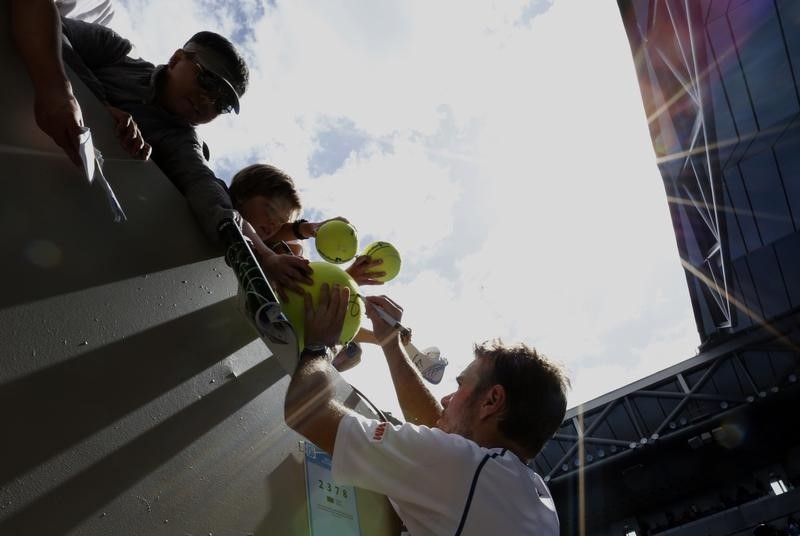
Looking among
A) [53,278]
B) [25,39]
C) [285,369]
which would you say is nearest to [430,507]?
[285,369]

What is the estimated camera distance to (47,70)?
122cm

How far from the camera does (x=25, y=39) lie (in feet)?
4.03

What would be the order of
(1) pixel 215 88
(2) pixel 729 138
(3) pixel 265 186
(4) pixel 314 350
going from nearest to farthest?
(4) pixel 314 350 < (1) pixel 215 88 < (3) pixel 265 186 < (2) pixel 729 138

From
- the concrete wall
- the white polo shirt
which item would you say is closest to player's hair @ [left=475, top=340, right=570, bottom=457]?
the white polo shirt

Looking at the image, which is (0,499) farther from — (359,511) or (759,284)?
(759,284)

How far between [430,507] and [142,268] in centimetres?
107

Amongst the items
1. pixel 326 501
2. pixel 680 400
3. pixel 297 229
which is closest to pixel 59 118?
pixel 326 501

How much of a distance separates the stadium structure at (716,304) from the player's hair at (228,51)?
9401 mm

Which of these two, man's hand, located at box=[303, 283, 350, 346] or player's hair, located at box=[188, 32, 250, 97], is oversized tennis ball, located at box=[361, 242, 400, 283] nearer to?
man's hand, located at box=[303, 283, 350, 346]

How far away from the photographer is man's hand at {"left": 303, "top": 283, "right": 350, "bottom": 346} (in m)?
1.63

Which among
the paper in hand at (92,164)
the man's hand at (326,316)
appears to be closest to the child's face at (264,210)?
the man's hand at (326,316)

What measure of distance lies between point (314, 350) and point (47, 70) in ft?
3.42

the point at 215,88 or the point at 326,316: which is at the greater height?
the point at 215,88

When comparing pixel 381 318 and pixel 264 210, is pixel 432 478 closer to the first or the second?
pixel 381 318
